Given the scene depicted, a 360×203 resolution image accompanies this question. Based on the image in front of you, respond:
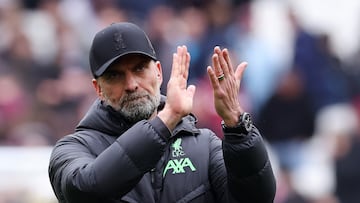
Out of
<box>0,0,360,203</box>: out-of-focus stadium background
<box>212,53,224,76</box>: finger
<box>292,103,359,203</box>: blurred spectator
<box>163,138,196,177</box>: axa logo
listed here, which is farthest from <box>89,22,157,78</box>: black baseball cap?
<box>292,103,359,203</box>: blurred spectator

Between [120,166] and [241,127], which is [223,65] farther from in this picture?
[120,166]

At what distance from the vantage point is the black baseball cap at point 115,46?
19.7ft

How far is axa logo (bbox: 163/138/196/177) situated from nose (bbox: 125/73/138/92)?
37 centimetres

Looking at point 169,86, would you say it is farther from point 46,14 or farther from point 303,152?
point 46,14

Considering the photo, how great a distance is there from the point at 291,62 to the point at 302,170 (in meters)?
1.61

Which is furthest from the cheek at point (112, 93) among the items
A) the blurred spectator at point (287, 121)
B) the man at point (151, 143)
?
the blurred spectator at point (287, 121)

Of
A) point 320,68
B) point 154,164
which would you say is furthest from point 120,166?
point 320,68

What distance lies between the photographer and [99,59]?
6051 mm

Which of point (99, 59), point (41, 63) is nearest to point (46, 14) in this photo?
point (41, 63)

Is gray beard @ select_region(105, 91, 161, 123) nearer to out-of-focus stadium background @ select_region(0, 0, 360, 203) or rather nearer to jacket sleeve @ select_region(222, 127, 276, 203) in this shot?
jacket sleeve @ select_region(222, 127, 276, 203)

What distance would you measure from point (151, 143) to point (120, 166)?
177 millimetres

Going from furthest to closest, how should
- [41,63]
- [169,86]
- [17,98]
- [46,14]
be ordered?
[46,14] < [41,63] < [17,98] < [169,86]

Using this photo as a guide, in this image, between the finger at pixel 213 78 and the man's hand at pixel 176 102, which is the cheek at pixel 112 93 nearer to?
the man's hand at pixel 176 102

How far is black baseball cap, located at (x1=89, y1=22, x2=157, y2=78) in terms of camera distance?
600 cm
